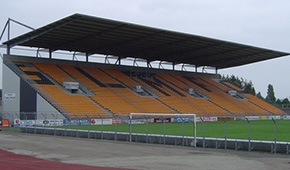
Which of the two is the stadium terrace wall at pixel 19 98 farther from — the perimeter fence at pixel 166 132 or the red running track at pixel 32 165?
the red running track at pixel 32 165

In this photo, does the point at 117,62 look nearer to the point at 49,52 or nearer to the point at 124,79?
the point at 124,79

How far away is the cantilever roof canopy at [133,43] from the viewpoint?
147ft

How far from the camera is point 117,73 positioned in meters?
65.3

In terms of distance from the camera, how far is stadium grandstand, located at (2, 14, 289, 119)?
48219 mm

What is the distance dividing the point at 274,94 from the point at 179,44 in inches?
4002

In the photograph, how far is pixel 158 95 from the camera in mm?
62656

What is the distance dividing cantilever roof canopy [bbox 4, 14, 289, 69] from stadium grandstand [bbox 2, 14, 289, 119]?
0.10 m

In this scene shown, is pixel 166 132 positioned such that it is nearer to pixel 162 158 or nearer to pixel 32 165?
pixel 162 158

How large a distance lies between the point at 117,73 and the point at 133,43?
39.5ft

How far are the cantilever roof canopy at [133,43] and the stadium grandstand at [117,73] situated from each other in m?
0.10

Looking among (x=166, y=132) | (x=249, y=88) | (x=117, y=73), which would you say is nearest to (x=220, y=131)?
(x=166, y=132)

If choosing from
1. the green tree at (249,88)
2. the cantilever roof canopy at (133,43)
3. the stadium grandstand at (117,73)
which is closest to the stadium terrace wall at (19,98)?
the stadium grandstand at (117,73)

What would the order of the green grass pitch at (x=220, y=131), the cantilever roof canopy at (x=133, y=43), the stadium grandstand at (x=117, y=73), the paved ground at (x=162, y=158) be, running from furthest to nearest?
the stadium grandstand at (x=117, y=73), the cantilever roof canopy at (x=133, y=43), the green grass pitch at (x=220, y=131), the paved ground at (x=162, y=158)

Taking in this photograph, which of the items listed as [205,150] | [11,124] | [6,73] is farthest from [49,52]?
[205,150]
